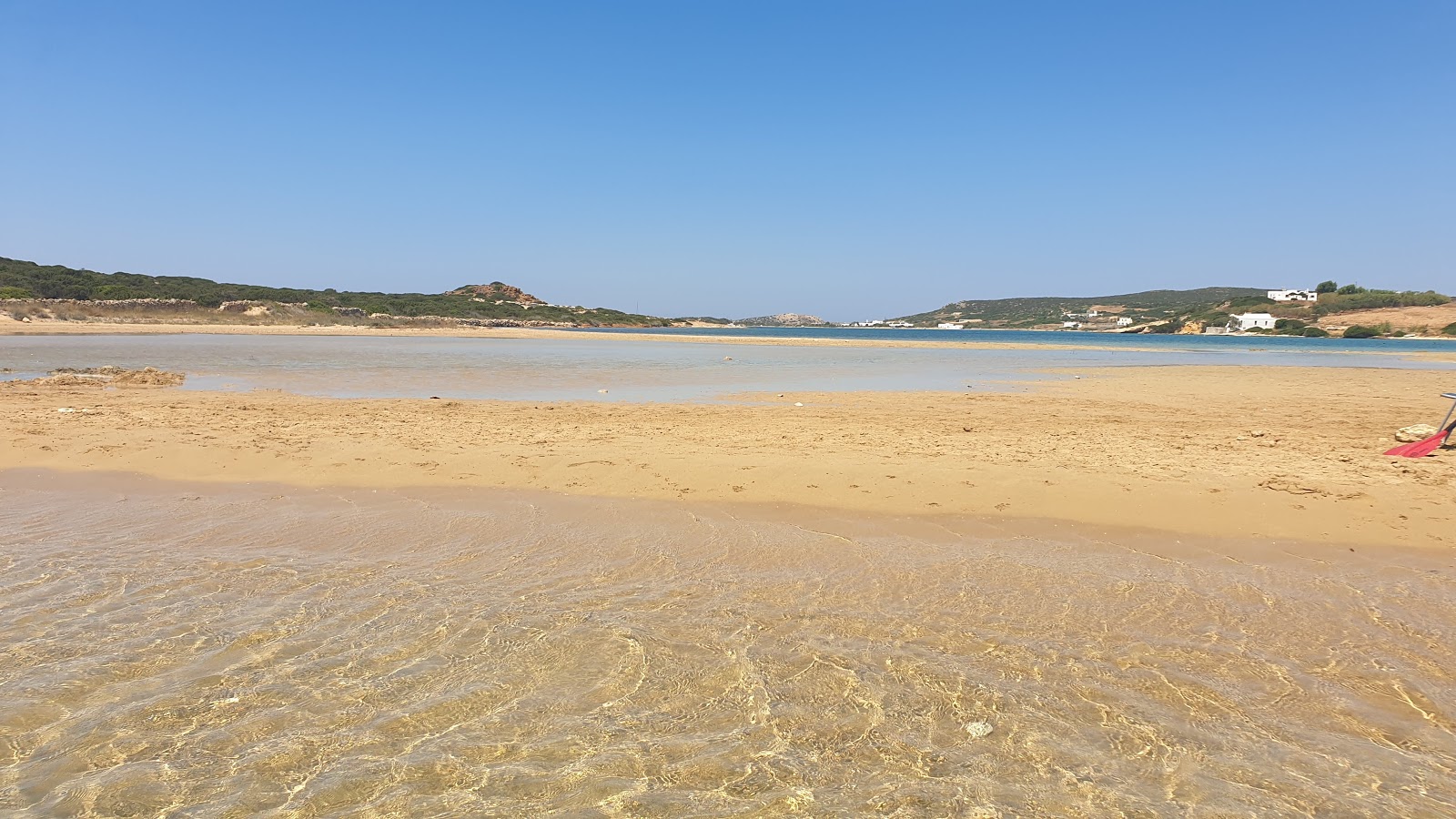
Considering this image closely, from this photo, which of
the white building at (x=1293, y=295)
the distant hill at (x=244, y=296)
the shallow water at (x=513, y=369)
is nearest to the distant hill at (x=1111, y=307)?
the white building at (x=1293, y=295)

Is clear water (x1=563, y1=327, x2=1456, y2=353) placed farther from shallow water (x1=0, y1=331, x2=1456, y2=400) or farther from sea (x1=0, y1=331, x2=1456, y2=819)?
sea (x1=0, y1=331, x2=1456, y2=819)

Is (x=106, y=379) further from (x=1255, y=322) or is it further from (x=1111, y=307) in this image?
(x=1111, y=307)

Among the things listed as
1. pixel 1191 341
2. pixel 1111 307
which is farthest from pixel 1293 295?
pixel 1191 341

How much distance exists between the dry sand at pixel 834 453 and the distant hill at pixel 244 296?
5999 cm

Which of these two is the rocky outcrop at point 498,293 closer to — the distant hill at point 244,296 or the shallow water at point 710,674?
the distant hill at point 244,296

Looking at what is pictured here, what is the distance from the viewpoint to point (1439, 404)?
1630cm

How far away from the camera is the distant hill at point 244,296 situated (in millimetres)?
63312

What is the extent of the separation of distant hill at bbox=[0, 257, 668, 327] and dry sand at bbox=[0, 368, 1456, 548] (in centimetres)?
5999

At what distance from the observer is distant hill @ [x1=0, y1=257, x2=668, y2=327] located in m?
63.3

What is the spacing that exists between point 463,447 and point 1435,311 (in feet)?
390

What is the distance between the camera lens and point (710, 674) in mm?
3705

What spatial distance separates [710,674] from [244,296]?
85.3 m

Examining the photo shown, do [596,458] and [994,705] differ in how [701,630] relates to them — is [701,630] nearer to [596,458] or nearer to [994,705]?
[994,705]

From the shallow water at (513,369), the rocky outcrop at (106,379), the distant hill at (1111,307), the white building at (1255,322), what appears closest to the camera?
the rocky outcrop at (106,379)
